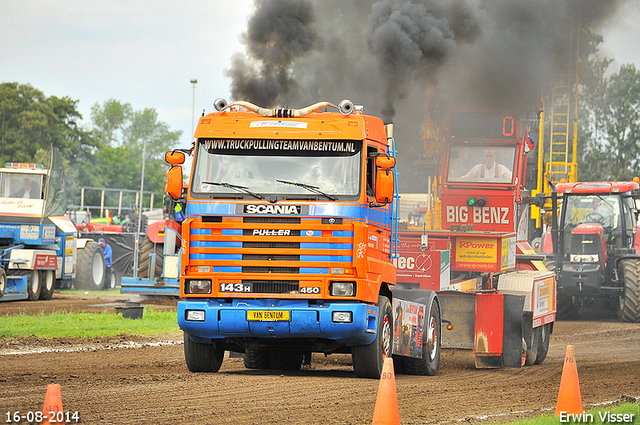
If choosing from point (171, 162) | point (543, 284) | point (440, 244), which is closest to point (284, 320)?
point (171, 162)

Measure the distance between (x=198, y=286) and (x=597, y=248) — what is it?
14000mm

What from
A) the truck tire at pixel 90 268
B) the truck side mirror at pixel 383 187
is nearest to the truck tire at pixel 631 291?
the truck side mirror at pixel 383 187

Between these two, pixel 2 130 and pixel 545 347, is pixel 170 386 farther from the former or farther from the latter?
pixel 2 130

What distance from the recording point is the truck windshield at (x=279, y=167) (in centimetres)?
959

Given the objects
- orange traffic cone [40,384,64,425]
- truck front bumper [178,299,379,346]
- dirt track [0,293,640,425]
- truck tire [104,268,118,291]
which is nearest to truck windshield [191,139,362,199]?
truck front bumper [178,299,379,346]

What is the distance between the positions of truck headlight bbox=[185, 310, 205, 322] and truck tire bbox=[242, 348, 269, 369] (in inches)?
107

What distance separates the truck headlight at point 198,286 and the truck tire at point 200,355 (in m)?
0.85

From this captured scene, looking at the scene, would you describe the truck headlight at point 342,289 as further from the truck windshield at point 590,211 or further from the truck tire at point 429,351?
the truck windshield at point 590,211

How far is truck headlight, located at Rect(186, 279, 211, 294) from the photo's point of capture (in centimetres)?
956

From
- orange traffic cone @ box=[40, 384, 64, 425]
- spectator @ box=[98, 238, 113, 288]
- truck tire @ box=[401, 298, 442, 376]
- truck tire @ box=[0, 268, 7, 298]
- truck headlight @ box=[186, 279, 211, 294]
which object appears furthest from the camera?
spectator @ box=[98, 238, 113, 288]

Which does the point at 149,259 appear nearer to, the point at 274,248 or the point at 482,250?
the point at 482,250

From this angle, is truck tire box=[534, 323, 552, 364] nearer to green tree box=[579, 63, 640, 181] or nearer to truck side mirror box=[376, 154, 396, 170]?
truck side mirror box=[376, 154, 396, 170]

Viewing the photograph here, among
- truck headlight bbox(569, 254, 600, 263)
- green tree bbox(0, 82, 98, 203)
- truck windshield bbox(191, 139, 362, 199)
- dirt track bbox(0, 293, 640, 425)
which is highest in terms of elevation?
green tree bbox(0, 82, 98, 203)

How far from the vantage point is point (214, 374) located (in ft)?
34.4
